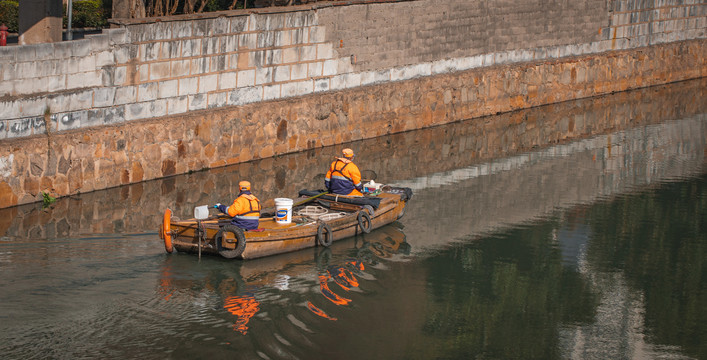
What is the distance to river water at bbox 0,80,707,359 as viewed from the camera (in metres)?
17.1

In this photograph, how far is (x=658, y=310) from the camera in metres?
19.7

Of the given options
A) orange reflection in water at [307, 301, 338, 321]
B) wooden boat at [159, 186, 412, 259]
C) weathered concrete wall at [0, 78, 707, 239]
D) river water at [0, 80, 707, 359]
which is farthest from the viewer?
weathered concrete wall at [0, 78, 707, 239]

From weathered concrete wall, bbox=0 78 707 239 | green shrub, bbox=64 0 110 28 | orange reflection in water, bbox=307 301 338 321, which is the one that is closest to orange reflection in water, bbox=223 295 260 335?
orange reflection in water, bbox=307 301 338 321

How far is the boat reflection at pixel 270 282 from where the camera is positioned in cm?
1830

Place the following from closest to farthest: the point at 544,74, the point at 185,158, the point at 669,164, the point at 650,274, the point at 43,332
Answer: the point at 43,332 < the point at 650,274 < the point at 185,158 < the point at 669,164 < the point at 544,74

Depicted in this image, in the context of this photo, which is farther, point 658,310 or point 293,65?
point 293,65

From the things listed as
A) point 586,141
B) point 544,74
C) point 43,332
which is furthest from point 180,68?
point 544,74

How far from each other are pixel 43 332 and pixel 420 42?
2062 cm

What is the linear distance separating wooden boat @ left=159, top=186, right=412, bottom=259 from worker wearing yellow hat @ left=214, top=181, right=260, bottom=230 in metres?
0.20

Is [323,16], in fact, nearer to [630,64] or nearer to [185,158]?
[185,158]

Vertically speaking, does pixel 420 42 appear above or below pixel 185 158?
above

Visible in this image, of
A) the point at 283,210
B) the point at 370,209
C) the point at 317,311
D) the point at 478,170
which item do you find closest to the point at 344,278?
the point at 283,210

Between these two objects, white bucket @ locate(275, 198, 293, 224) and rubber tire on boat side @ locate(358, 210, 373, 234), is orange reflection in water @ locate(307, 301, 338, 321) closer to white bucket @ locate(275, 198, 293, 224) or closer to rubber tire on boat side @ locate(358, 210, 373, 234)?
white bucket @ locate(275, 198, 293, 224)

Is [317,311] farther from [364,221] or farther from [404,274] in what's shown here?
[364,221]
